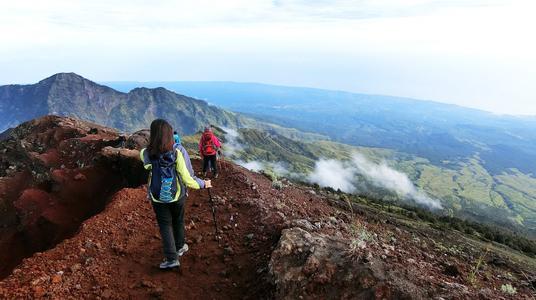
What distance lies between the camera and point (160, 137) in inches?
385

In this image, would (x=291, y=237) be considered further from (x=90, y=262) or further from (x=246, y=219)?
(x=90, y=262)

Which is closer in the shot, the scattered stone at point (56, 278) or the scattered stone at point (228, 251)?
the scattered stone at point (56, 278)

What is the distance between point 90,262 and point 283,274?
17.3 feet

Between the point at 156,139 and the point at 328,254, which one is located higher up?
the point at 156,139

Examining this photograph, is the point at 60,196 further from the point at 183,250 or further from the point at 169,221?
the point at 169,221

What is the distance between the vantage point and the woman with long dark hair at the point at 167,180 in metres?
9.82

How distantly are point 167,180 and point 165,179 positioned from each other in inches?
2.1

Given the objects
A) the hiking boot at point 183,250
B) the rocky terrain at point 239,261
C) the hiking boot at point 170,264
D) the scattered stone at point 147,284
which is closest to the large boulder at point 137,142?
the rocky terrain at point 239,261

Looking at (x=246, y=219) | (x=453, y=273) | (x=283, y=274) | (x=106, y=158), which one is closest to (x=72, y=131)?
(x=106, y=158)

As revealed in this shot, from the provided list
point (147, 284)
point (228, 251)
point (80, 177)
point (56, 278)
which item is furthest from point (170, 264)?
point (80, 177)

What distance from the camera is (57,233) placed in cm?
1983

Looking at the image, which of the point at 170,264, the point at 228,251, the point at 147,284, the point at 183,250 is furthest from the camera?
the point at 228,251

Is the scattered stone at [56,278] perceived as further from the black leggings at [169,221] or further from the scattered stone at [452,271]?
the scattered stone at [452,271]

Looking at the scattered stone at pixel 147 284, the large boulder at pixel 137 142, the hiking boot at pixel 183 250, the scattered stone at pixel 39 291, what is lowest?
the scattered stone at pixel 147 284
